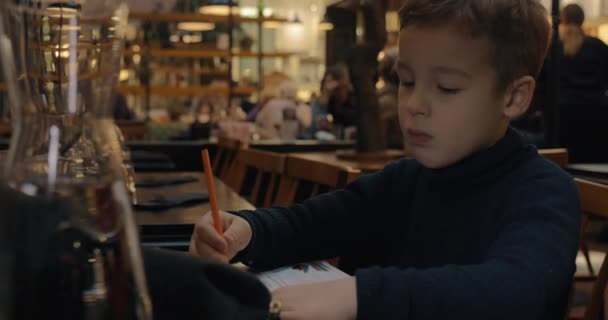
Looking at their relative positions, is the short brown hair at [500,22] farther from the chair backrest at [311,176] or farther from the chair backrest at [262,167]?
the chair backrest at [262,167]

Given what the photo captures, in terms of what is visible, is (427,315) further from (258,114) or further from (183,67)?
(183,67)

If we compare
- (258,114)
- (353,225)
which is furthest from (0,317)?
(258,114)

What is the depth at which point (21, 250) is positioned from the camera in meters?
0.34

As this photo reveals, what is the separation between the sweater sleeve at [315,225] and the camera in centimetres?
108

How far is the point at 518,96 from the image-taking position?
1.09 metres

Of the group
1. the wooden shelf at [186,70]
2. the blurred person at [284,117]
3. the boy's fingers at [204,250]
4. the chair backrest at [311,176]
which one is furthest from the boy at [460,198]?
the wooden shelf at [186,70]

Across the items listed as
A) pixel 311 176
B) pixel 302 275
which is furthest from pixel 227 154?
pixel 302 275

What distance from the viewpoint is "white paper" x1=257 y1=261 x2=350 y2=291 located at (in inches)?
28.3

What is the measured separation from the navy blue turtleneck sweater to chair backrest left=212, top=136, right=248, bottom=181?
250 centimetres

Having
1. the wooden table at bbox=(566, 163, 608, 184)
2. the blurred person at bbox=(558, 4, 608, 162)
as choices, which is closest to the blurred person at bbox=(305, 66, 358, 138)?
the blurred person at bbox=(558, 4, 608, 162)

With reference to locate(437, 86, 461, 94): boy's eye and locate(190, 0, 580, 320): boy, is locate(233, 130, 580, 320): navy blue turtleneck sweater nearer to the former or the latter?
locate(190, 0, 580, 320): boy

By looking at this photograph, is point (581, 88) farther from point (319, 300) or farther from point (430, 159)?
point (319, 300)

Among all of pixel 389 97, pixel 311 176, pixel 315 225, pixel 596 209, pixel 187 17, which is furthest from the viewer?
pixel 187 17

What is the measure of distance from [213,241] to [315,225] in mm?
296
